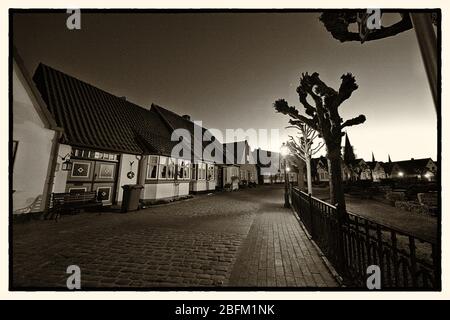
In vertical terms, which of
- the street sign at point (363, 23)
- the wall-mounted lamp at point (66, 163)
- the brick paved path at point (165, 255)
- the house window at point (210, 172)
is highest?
the street sign at point (363, 23)

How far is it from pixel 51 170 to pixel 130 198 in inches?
117

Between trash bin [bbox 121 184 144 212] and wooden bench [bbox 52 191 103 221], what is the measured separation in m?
1.25

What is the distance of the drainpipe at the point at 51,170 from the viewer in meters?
6.86

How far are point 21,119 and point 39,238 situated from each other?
13.4ft

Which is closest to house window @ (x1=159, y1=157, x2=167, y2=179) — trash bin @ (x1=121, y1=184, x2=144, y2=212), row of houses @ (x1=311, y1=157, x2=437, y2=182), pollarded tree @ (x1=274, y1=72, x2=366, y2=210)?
trash bin @ (x1=121, y1=184, x2=144, y2=212)

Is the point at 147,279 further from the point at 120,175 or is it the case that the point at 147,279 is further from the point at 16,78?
the point at 120,175

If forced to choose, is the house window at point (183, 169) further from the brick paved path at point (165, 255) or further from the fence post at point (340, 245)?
the fence post at point (340, 245)

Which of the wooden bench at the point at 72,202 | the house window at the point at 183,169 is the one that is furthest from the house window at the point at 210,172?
the wooden bench at the point at 72,202

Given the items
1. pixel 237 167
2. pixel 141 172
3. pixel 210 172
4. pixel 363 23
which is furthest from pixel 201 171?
pixel 363 23

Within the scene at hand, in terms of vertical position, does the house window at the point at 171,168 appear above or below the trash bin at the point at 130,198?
above

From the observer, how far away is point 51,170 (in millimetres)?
7047

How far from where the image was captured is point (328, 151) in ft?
21.5

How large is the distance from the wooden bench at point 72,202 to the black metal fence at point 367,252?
27.7 feet
